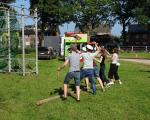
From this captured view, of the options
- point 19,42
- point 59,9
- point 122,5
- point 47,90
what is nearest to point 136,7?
point 122,5

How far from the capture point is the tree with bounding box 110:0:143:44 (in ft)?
309

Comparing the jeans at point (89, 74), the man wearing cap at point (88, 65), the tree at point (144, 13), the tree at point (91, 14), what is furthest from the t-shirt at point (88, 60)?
the tree at point (91, 14)

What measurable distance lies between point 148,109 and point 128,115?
110cm

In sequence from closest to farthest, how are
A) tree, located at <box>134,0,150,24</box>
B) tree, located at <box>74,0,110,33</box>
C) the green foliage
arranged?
the green foliage, tree, located at <box>134,0,150,24</box>, tree, located at <box>74,0,110,33</box>

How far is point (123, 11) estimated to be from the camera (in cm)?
9588

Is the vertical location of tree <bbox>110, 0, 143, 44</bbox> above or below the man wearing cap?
above

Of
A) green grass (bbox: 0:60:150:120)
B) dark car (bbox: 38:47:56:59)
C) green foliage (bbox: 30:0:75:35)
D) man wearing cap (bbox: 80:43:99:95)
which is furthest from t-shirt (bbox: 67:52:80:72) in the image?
green foliage (bbox: 30:0:75:35)

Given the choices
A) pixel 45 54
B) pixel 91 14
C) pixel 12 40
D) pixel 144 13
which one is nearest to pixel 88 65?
pixel 12 40

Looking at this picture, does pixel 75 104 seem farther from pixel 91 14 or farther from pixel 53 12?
pixel 91 14

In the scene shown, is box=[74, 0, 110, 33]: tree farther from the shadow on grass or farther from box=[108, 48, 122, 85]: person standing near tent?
the shadow on grass

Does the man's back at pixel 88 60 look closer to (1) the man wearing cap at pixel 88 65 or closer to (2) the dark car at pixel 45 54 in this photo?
(1) the man wearing cap at pixel 88 65

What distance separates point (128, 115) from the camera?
13.2 metres

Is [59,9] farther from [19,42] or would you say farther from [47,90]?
[47,90]

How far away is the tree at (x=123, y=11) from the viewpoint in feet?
309
